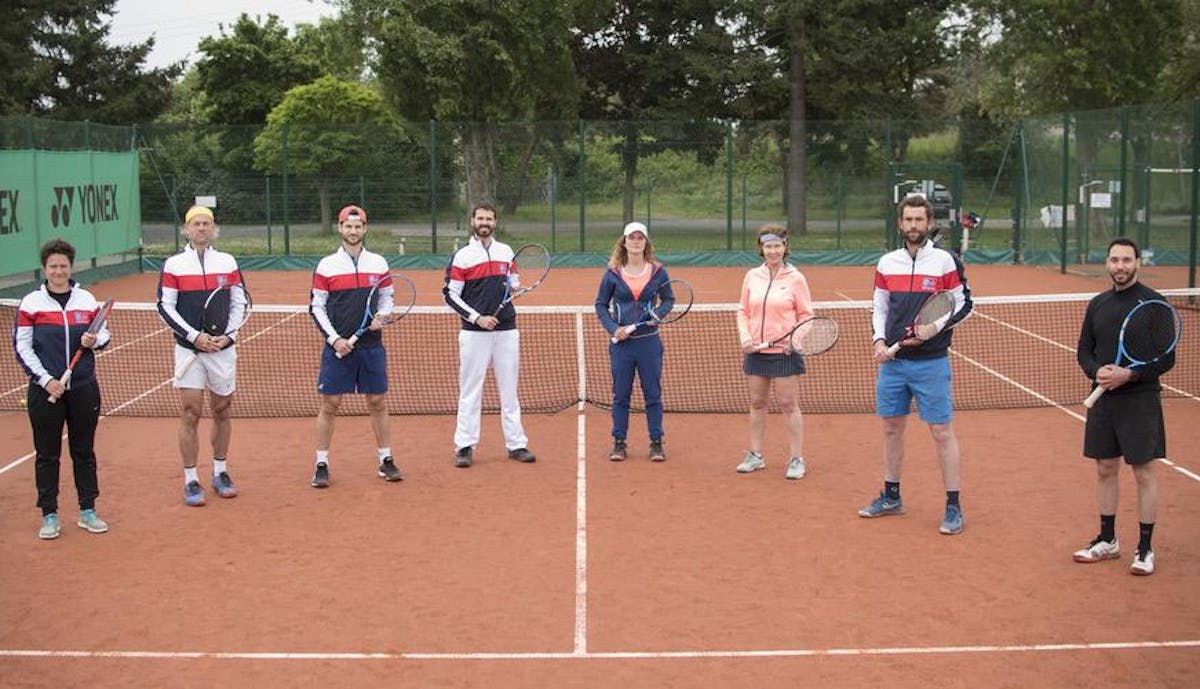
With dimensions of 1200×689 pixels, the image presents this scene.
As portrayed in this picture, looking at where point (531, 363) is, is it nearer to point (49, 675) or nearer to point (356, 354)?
point (356, 354)

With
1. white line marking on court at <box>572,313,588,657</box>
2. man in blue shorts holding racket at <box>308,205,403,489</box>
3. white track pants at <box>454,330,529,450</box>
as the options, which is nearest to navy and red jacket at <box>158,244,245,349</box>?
man in blue shorts holding racket at <box>308,205,403,489</box>

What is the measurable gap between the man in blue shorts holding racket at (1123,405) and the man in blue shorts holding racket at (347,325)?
4689mm

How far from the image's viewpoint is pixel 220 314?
8898 millimetres

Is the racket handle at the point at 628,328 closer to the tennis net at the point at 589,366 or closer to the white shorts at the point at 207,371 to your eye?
the tennis net at the point at 589,366

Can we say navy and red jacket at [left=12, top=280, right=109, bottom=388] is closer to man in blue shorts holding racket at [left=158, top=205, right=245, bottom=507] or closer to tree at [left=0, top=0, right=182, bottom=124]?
man in blue shorts holding racket at [left=158, top=205, right=245, bottom=507]

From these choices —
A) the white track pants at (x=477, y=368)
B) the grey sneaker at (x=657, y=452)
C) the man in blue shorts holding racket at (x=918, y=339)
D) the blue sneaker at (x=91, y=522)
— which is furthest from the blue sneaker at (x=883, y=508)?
the blue sneaker at (x=91, y=522)

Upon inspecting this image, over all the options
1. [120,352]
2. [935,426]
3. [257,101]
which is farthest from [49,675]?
[257,101]

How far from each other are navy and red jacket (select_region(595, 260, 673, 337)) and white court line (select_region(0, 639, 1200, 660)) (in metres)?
4.01

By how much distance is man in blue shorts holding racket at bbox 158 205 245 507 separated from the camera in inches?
345

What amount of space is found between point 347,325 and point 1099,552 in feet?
16.7

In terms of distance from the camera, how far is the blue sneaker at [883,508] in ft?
27.6

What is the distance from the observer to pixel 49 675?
19.4 feet

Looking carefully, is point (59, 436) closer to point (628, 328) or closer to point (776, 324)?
point (628, 328)

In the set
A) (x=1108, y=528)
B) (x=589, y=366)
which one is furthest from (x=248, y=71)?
(x=1108, y=528)
